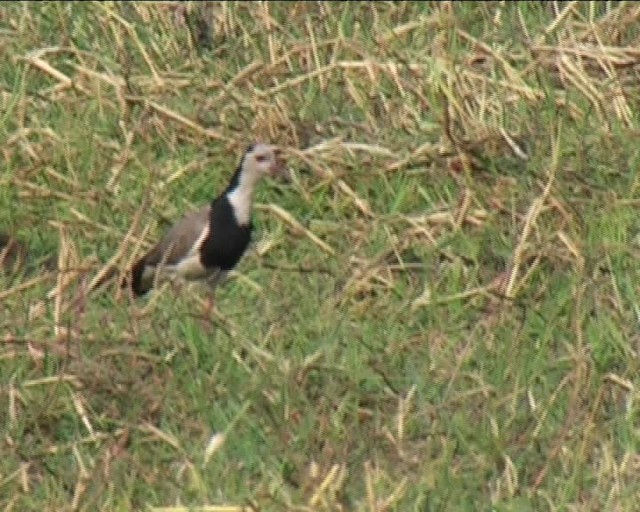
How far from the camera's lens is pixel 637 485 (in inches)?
244

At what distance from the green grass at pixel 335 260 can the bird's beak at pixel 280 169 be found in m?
0.06

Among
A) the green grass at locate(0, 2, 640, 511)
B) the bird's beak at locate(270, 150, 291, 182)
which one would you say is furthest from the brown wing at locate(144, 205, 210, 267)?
the bird's beak at locate(270, 150, 291, 182)

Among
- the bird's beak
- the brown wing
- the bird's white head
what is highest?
the bird's white head

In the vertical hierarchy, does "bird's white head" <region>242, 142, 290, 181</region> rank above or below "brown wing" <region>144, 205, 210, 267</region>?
above

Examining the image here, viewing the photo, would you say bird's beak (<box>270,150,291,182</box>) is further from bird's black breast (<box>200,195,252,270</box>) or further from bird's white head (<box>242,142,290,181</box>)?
bird's black breast (<box>200,195,252,270</box>)

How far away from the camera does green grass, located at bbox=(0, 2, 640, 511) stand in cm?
648

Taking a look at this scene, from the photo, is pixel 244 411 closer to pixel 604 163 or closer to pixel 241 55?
pixel 604 163

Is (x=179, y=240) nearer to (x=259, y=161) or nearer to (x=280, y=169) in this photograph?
(x=259, y=161)

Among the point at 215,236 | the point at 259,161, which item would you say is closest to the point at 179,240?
the point at 215,236

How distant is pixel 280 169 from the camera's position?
8.41 metres

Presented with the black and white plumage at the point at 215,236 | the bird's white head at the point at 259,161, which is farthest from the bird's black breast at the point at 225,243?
the bird's white head at the point at 259,161

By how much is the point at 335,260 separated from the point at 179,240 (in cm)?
49

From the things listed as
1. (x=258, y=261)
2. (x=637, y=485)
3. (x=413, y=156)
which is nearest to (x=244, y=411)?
(x=637, y=485)

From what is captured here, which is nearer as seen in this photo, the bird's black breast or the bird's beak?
the bird's black breast
